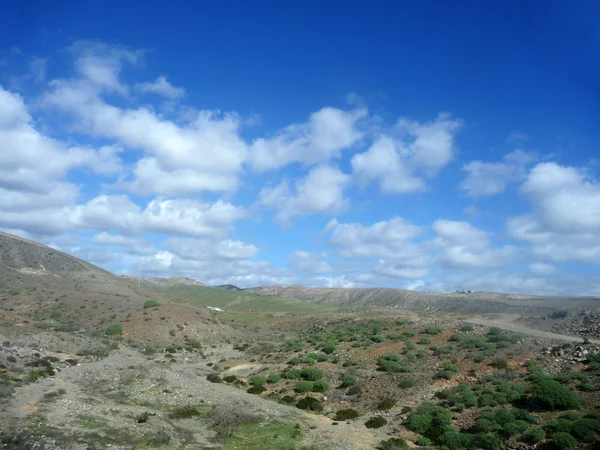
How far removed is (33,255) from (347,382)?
14032 centimetres

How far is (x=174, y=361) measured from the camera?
178 feet

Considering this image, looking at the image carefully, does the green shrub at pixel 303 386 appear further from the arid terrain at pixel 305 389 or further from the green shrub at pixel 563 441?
Result: the green shrub at pixel 563 441

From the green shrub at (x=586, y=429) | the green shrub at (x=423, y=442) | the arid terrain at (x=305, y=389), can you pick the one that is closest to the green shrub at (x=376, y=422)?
the arid terrain at (x=305, y=389)

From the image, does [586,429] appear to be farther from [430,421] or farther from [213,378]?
[213,378]

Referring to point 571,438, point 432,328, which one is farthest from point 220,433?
point 432,328

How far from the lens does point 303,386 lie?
39.5 meters

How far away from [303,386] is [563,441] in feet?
73.7

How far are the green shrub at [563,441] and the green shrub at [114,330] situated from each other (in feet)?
204

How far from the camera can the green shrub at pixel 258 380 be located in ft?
142

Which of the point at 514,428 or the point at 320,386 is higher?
the point at 514,428

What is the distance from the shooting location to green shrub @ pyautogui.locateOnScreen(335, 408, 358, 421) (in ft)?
104

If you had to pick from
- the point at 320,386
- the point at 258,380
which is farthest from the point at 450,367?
the point at 258,380

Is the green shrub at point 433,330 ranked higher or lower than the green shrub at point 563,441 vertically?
higher

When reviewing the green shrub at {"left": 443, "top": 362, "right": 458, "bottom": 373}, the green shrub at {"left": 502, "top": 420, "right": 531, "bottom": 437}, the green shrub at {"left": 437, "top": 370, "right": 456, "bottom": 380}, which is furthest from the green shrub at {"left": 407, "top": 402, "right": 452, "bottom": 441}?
the green shrub at {"left": 443, "top": 362, "right": 458, "bottom": 373}
